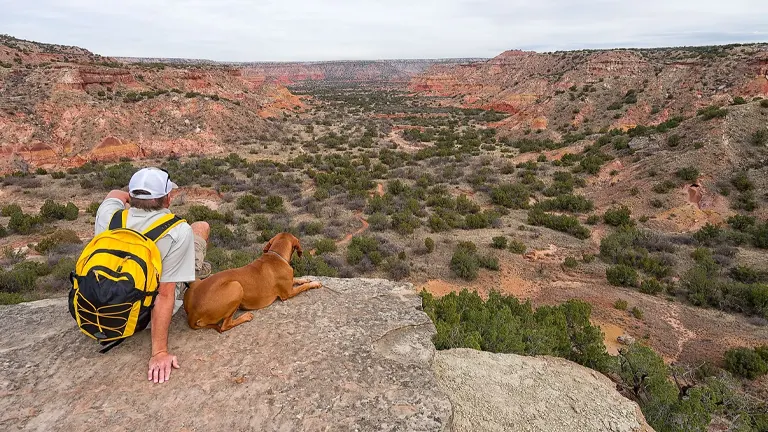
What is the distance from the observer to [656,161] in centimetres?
1866

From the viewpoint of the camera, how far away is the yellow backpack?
102 inches

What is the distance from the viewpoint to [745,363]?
7043 mm

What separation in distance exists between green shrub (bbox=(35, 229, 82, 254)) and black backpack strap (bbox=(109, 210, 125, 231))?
11.0 m

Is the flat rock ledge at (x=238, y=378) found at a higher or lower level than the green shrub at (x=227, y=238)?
higher

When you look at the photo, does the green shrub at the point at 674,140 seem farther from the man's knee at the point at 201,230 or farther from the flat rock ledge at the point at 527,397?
the man's knee at the point at 201,230

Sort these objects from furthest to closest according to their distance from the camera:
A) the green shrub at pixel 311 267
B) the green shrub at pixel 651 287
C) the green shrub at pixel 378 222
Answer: the green shrub at pixel 378 222 → the green shrub at pixel 651 287 → the green shrub at pixel 311 267

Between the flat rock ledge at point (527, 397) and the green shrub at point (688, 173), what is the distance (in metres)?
16.4

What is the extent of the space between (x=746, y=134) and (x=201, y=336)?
24.4 m

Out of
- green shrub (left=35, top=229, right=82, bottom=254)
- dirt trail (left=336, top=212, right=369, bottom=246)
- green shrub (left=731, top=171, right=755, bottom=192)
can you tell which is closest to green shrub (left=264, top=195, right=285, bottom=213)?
dirt trail (left=336, top=212, right=369, bottom=246)

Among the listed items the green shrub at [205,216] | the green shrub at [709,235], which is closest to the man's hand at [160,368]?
the green shrub at [205,216]

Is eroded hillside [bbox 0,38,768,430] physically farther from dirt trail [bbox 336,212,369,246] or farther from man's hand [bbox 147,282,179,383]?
man's hand [bbox 147,282,179,383]

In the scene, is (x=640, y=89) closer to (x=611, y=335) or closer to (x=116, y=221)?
(x=611, y=335)

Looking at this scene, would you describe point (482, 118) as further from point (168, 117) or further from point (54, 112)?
point (54, 112)

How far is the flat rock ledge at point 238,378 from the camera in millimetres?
2640
